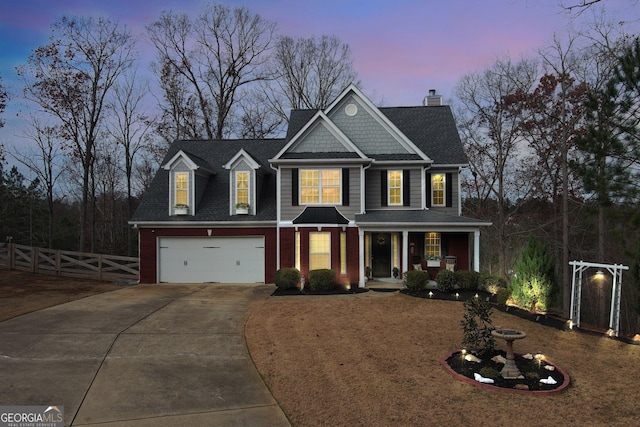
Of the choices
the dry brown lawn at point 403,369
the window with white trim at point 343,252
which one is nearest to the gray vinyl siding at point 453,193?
the window with white trim at point 343,252

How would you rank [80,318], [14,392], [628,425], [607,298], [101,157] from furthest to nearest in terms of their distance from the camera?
[101,157] < [607,298] < [80,318] < [14,392] < [628,425]

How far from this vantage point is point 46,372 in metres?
6.66

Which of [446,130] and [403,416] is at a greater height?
[446,130]

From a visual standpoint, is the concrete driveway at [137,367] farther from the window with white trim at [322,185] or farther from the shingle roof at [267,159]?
the shingle roof at [267,159]

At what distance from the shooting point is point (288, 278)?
1504 cm

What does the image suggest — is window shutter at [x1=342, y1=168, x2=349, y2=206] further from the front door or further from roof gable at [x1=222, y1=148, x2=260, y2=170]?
roof gable at [x1=222, y1=148, x2=260, y2=170]

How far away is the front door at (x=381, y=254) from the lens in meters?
17.3

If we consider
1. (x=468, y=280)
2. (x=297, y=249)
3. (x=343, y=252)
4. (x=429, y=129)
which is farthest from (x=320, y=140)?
(x=468, y=280)

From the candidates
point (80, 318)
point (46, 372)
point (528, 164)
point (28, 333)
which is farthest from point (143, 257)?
point (528, 164)

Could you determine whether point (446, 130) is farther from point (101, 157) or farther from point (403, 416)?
point (101, 157)

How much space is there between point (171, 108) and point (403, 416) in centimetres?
2967

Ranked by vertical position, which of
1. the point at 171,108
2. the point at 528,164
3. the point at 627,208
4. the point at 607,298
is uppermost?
the point at 171,108

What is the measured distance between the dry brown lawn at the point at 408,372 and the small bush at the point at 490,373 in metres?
0.43

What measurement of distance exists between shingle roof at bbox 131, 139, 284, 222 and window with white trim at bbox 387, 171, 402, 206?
5.40 meters
